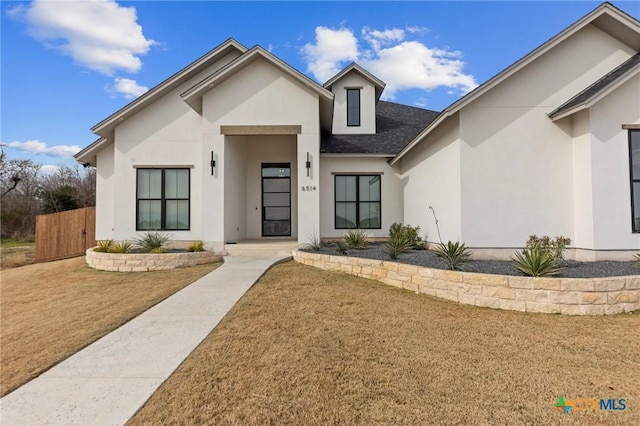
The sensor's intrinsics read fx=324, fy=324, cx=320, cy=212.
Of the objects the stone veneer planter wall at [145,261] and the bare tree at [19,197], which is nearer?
the stone veneer planter wall at [145,261]

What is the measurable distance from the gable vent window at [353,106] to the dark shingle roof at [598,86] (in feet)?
28.0

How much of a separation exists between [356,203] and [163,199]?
755cm

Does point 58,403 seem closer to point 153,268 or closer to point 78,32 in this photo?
point 153,268

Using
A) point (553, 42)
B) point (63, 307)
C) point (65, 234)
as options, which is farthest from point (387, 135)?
point (65, 234)

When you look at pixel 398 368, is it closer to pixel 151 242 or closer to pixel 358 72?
pixel 151 242

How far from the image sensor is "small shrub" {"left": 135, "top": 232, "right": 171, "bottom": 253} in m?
10.9

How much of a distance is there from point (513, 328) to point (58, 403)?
235 inches

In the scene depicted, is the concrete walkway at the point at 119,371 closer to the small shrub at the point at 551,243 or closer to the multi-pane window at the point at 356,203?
the small shrub at the point at 551,243

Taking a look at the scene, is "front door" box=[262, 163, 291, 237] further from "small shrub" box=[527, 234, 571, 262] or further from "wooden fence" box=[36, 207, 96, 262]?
"small shrub" box=[527, 234, 571, 262]

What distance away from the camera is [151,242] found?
428 inches

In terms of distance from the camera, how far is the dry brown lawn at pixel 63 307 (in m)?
4.26

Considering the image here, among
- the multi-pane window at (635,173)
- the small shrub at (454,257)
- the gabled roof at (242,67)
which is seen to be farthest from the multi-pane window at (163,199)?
the multi-pane window at (635,173)

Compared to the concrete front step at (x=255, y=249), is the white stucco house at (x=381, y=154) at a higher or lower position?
higher

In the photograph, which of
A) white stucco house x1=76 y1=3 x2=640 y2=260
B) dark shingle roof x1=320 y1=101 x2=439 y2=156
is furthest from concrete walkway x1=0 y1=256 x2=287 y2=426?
dark shingle roof x1=320 y1=101 x2=439 y2=156
